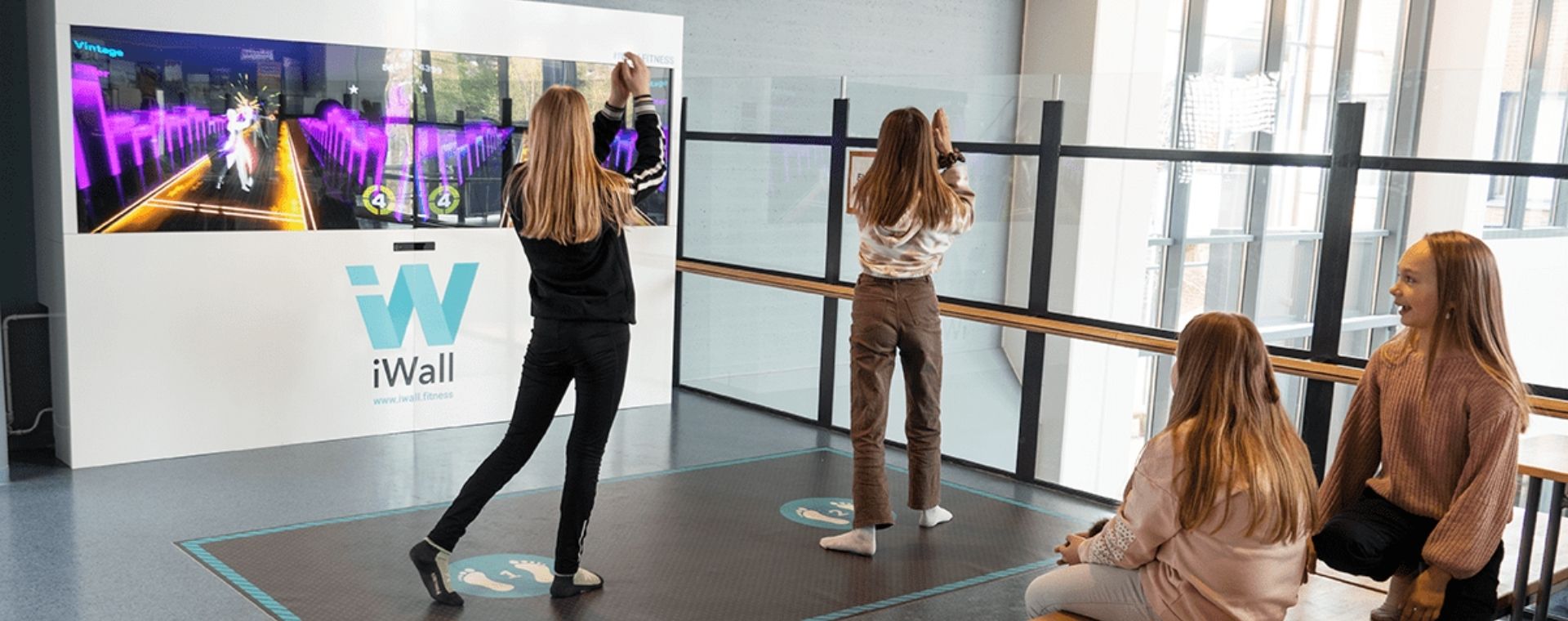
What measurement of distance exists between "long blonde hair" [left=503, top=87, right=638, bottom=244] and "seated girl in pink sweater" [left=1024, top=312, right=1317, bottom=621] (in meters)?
1.57

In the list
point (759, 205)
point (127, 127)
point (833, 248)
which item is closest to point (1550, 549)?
point (833, 248)

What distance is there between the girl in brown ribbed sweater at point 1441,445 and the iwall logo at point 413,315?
403 cm

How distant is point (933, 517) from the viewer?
4.61 m

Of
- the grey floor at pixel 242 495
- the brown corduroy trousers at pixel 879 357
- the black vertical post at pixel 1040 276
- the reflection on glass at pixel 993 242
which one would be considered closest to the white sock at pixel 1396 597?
the grey floor at pixel 242 495

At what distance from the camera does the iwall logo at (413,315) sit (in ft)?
18.4

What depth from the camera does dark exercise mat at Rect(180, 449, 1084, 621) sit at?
371cm

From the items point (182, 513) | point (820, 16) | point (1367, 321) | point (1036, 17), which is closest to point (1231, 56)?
point (1036, 17)

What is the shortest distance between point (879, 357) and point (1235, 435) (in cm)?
184

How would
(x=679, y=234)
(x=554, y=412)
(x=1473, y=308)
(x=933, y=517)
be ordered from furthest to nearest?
1. (x=679, y=234)
2. (x=933, y=517)
3. (x=554, y=412)
4. (x=1473, y=308)

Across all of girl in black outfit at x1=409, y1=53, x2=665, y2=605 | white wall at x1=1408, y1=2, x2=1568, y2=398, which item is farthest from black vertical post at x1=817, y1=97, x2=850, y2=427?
girl in black outfit at x1=409, y1=53, x2=665, y2=605

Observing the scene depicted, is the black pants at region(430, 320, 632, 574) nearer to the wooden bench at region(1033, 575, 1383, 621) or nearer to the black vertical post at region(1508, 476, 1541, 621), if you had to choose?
the wooden bench at region(1033, 575, 1383, 621)

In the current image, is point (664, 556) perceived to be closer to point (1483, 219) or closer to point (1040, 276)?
point (1040, 276)

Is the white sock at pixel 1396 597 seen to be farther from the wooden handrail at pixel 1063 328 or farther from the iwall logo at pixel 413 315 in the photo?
the iwall logo at pixel 413 315

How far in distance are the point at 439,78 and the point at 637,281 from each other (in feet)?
4.67
